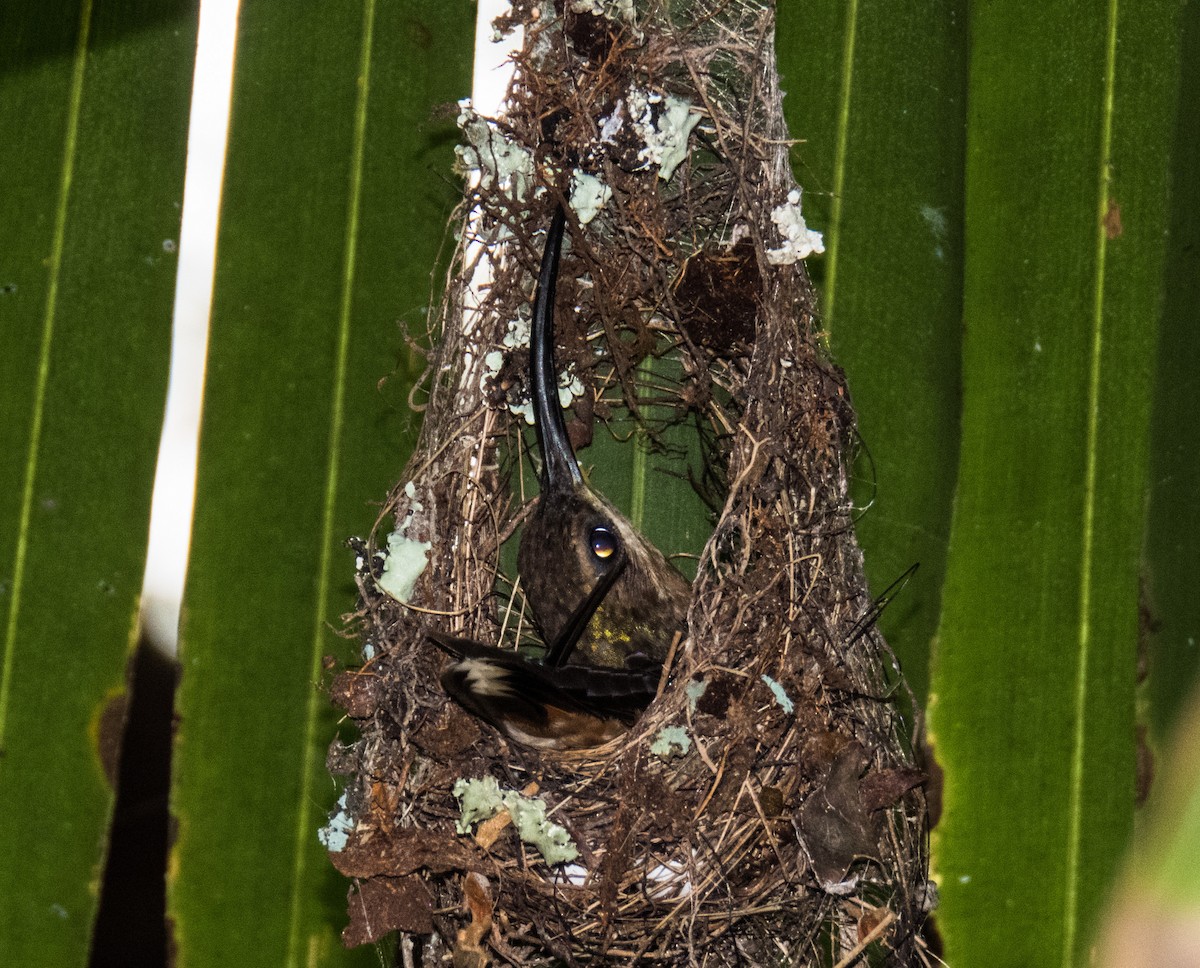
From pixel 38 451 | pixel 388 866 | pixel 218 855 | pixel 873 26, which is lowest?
pixel 218 855

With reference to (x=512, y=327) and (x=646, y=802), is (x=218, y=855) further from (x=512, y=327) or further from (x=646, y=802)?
(x=512, y=327)

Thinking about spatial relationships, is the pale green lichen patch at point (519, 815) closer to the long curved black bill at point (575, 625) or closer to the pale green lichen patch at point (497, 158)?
the long curved black bill at point (575, 625)

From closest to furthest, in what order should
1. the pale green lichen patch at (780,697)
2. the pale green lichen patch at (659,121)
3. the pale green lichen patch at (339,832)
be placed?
the pale green lichen patch at (780,697), the pale green lichen patch at (339,832), the pale green lichen patch at (659,121)

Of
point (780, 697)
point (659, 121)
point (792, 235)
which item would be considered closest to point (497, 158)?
point (659, 121)

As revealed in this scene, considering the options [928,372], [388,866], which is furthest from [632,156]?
[388,866]

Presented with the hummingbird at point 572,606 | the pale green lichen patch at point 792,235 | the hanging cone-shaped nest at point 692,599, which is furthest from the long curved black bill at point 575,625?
the pale green lichen patch at point 792,235
